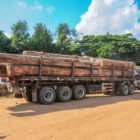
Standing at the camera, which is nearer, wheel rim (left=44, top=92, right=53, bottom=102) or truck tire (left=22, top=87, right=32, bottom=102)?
Result: wheel rim (left=44, top=92, right=53, bottom=102)

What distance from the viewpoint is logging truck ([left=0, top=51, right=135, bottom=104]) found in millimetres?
8469

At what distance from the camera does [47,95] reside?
9430mm

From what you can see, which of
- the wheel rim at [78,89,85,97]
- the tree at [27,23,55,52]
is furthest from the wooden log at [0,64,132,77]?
the tree at [27,23,55,52]

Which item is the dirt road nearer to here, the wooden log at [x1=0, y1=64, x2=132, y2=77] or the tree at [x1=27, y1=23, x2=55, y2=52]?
the wooden log at [x1=0, y1=64, x2=132, y2=77]

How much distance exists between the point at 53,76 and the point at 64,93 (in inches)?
56.2

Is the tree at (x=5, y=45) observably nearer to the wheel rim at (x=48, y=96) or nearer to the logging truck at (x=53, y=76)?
the logging truck at (x=53, y=76)

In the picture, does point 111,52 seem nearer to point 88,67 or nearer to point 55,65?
point 88,67

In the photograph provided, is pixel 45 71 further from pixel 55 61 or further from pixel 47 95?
pixel 47 95

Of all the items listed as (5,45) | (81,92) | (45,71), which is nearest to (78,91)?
(81,92)

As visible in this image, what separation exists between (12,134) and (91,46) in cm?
2907

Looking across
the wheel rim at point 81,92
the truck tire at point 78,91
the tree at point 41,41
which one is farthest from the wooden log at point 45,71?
the tree at point 41,41

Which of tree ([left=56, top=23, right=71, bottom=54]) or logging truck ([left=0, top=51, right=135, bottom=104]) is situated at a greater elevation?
tree ([left=56, top=23, right=71, bottom=54])

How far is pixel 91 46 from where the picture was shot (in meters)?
32.0

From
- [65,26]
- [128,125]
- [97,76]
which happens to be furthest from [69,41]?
[128,125]
